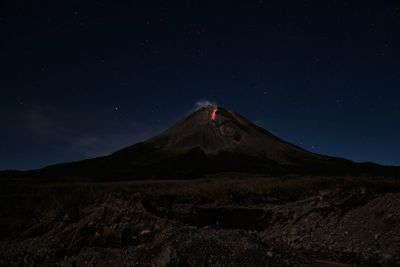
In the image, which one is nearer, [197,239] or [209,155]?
[197,239]

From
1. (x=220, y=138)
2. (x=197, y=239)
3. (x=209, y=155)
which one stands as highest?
(x=220, y=138)

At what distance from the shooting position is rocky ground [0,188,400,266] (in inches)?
271

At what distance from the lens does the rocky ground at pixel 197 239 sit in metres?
6.89

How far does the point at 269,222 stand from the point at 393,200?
609 cm

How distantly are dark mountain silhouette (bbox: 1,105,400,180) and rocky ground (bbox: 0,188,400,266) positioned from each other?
6494cm

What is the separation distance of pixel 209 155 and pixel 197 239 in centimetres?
10346

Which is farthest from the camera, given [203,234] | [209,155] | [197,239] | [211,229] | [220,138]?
[220,138]

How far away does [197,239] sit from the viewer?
7293mm

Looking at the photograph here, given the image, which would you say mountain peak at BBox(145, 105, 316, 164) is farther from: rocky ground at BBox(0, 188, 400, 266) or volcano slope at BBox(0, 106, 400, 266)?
rocky ground at BBox(0, 188, 400, 266)

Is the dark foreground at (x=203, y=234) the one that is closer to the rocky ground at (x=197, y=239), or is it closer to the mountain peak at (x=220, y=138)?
the rocky ground at (x=197, y=239)

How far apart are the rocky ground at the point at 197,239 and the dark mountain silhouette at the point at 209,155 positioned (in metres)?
64.9

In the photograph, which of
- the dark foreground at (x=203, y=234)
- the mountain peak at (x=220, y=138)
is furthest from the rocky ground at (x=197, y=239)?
the mountain peak at (x=220, y=138)

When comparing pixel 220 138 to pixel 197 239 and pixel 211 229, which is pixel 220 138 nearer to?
pixel 211 229

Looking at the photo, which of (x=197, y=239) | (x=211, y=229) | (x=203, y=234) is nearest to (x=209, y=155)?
(x=211, y=229)
